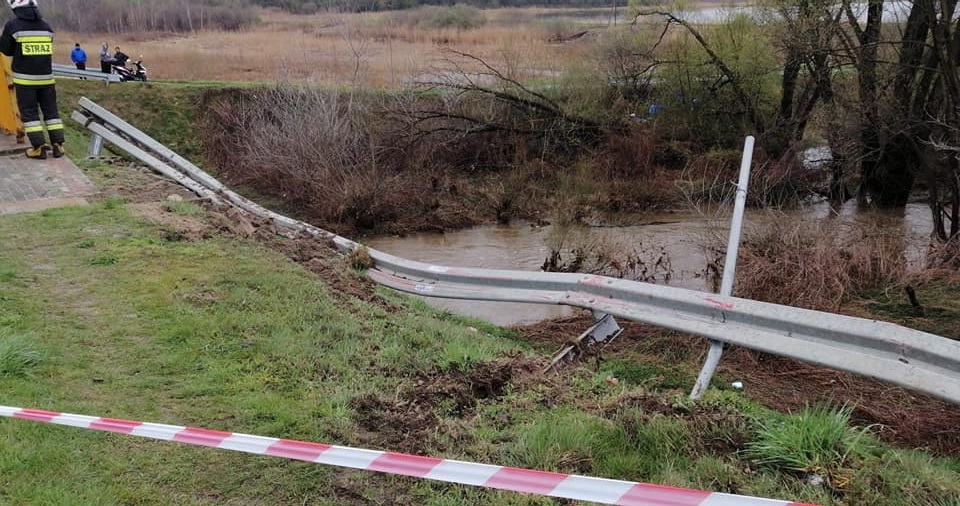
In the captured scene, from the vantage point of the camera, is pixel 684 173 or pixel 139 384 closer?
pixel 139 384

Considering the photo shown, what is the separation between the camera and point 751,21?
59.8 ft

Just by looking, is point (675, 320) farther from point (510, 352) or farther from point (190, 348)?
point (190, 348)

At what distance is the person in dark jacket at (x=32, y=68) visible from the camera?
984 centimetres

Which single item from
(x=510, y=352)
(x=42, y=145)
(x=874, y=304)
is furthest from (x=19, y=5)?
(x=874, y=304)

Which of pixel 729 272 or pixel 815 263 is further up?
pixel 729 272

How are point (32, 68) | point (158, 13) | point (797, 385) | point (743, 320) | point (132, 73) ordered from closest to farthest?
point (743, 320), point (797, 385), point (32, 68), point (132, 73), point (158, 13)

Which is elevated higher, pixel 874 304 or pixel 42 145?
pixel 42 145

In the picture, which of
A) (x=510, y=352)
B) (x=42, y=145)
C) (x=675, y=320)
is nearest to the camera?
(x=675, y=320)

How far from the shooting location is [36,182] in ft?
31.7

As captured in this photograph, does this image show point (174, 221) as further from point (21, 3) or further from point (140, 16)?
point (140, 16)

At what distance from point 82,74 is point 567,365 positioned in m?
17.0

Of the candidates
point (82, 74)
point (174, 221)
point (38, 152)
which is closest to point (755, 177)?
point (174, 221)

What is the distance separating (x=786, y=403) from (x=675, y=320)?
4.35 feet

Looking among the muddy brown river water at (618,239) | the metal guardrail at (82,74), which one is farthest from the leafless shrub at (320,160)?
the metal guardrail at (82,74)
